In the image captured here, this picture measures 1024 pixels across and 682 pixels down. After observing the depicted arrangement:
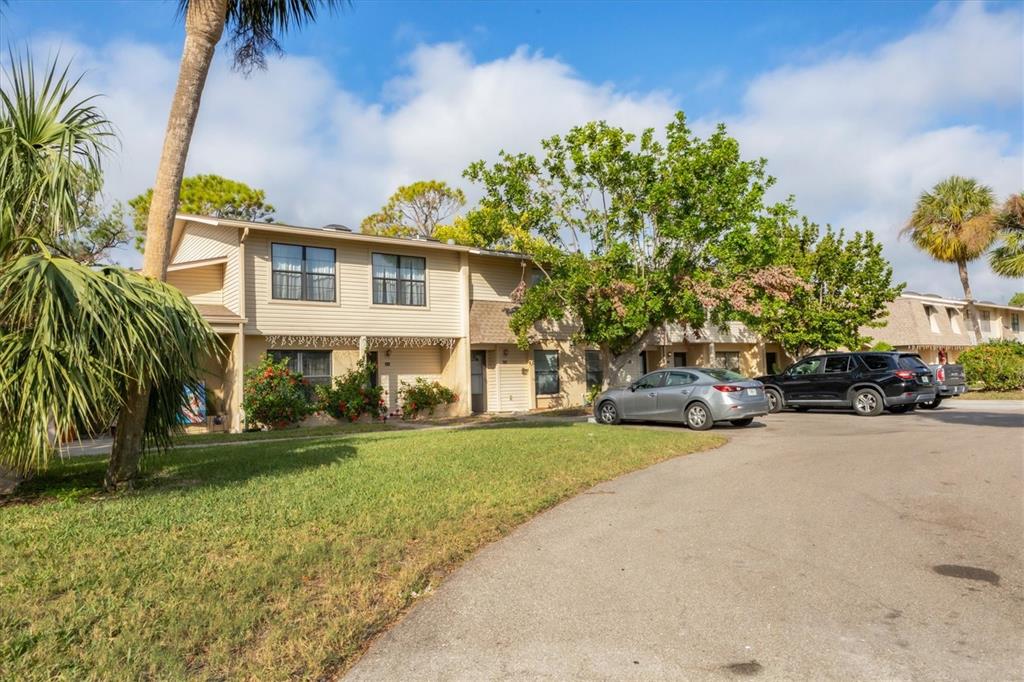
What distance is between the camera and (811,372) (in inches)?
773

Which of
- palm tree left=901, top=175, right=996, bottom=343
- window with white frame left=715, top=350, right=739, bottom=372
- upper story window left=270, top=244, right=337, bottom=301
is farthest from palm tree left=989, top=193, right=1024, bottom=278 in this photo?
upper story window left=270, top=244, right=337, bottom=301

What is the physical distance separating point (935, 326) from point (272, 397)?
3659cm

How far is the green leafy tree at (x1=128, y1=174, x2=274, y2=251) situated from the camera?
34.2m

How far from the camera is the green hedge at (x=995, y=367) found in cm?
2561

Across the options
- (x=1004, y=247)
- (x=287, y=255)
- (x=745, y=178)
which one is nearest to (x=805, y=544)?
(x=745, y=178)

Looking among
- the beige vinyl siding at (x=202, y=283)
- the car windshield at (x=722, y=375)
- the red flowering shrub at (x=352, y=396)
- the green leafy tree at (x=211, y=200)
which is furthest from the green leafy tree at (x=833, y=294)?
the green leafy tree at (x=211, y=200)

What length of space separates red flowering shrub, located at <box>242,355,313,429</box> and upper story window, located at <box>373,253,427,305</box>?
144 inches

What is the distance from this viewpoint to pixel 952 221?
32.9 metres

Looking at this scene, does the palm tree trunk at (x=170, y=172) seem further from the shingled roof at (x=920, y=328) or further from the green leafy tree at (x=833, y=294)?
the shingled roof at (x=920, y=328)

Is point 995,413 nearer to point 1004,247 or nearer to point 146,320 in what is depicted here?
point 1004,247

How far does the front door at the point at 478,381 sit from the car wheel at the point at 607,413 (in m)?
6.66

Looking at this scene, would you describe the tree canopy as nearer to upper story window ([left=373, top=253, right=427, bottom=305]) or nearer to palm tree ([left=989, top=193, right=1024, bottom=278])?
upper story window ([left=373, top=253, right=427, bottom=305])

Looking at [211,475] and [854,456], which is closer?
[211,475]

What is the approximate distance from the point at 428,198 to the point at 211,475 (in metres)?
33.1
